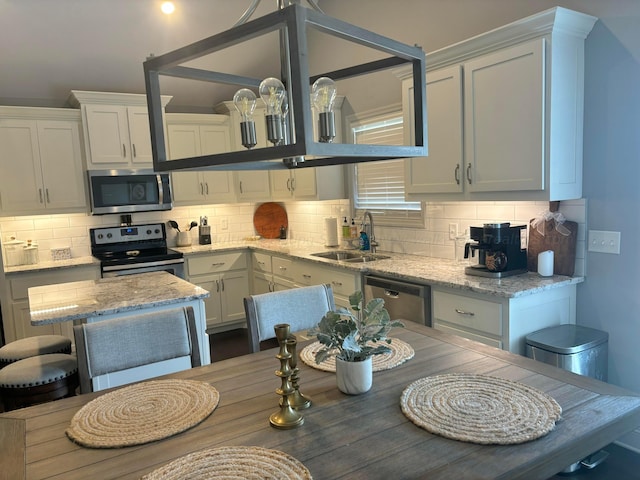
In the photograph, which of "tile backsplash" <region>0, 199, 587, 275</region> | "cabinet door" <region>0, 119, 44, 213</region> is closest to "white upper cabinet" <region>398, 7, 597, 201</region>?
"tile backsplash" <region>0, 199, 587, 275</region>

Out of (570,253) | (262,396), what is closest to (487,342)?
(570,253)

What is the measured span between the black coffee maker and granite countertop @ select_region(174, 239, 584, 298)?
0.05 metres

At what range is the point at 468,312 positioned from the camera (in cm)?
268

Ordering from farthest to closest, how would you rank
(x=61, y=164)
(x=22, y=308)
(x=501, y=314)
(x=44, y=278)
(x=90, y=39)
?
(x=61, y=164)
(x=90, y=39)
(x=44, y=278)
(x=22, y=308)
(x=501, y=314)

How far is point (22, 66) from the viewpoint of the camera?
4191mm

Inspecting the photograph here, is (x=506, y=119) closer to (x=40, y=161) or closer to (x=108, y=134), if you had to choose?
(x=108, y=134)

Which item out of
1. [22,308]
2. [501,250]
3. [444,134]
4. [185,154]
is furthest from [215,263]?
[501,250]

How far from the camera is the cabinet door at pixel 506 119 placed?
2525 millimetres

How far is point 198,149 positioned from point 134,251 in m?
1.24

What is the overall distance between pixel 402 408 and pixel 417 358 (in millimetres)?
421

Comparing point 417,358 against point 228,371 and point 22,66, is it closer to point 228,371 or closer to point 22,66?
point 228,371

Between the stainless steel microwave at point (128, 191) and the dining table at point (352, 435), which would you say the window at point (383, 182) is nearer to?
the stainless steel microwave at point (128, 191)

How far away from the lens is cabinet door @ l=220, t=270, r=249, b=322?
16.2 feet

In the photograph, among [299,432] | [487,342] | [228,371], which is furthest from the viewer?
[487,342]
